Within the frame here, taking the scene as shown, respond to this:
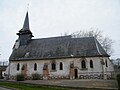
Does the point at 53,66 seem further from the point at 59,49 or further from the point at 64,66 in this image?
the point at 59,49

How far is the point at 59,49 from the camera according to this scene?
3531 cm

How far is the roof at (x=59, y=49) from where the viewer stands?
1288 inches

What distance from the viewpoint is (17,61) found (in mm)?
37000

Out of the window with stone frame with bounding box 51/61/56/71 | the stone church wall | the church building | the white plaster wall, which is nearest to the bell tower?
the church building

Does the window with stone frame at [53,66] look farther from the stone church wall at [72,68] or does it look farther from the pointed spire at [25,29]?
A: the pointed spire at [25,29]

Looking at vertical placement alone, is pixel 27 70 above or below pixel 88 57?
below

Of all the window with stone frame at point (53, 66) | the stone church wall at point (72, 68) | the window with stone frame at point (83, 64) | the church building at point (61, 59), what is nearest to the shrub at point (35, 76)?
the church building at point (61, 59)

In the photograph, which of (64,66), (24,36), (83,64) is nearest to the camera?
(83,64)

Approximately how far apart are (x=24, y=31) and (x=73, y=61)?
15918mm

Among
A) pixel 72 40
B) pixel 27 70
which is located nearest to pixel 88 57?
pixel 72 40

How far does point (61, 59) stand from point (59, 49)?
106 inches

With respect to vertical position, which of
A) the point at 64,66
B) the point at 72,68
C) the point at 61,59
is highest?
the point at 61,59

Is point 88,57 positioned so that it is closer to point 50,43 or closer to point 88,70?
point 88,70

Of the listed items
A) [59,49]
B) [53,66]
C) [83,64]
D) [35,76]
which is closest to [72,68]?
[83,64]
